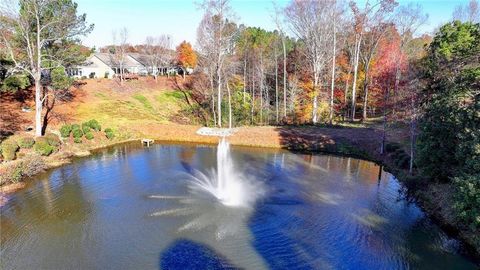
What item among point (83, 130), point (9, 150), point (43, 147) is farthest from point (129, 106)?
point (9, 150)

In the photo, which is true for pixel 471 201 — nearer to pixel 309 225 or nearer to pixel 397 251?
pixel 397 251

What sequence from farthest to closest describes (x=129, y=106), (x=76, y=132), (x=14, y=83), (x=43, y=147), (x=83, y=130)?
(x=129, y=106) < (x=14, y=83) < (x=83, y=130) < (x=76, y=132) < (x=43, y=147)

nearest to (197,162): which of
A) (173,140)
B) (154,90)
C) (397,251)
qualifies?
(173,140)

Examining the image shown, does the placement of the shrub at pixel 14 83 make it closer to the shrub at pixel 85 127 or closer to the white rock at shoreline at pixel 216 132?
the shrub at pixel 85 127

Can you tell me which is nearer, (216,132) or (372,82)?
(216,132)

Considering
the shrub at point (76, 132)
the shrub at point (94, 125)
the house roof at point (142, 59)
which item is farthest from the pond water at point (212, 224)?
the house roof at point (142, 59)

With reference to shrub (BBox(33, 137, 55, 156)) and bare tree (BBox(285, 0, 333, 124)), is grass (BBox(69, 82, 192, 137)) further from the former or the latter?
bare tree (BBox(285, 0, 333, 124))

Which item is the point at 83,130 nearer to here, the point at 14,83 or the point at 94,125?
the point at 94,125
